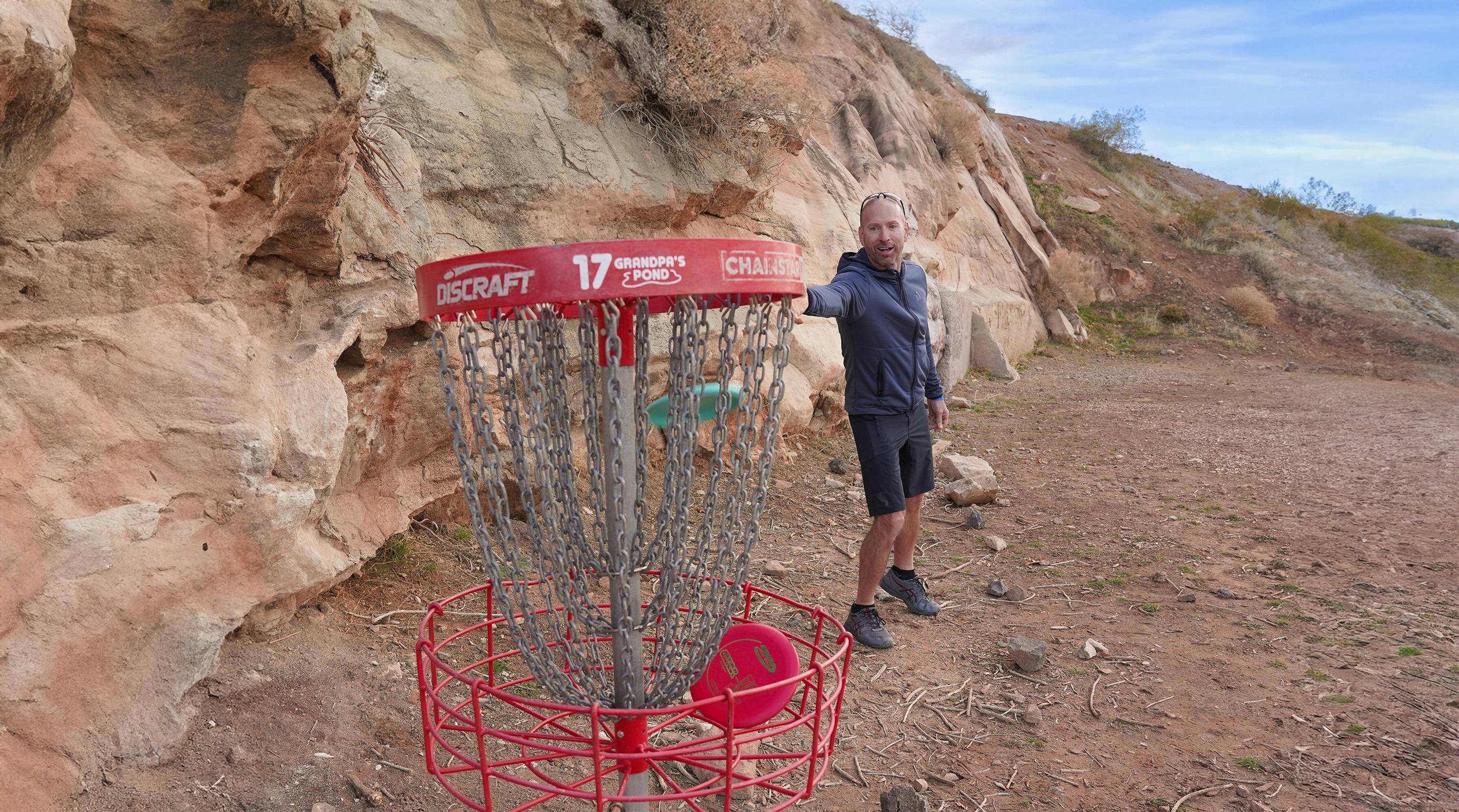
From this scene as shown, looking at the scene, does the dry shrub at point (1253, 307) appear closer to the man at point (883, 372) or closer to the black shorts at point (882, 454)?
the man at point (883, 372)

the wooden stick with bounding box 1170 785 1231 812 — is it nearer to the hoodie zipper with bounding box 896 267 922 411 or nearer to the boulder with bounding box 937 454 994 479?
the hoodie zipper with bounding box 896 267 922 411

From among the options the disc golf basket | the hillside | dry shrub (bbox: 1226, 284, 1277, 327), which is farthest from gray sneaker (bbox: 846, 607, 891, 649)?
dry shrub (bbox: 1226, 284, 1277, 327)

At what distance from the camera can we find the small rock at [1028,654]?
4.20 m

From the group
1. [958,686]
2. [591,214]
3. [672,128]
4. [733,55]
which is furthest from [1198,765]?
[733,55]

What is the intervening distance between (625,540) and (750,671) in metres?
0.61

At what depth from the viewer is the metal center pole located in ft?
6.93

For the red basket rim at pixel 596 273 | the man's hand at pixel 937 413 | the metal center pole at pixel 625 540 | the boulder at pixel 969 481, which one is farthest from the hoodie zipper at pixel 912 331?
the boulder at pixel 969 481

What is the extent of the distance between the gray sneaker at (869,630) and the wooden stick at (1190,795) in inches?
58.0

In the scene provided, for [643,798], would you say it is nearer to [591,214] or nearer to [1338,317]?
[591,214]

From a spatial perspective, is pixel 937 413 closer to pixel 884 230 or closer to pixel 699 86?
pixel 884 230

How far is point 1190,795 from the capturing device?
10.5 feet

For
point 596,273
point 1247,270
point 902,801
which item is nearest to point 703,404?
point 902,801

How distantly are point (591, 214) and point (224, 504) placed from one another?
3.39 meters

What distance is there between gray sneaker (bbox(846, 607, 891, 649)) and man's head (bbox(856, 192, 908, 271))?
1630mm
